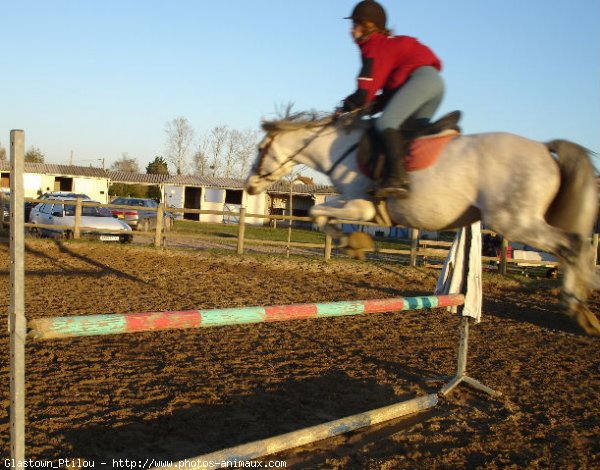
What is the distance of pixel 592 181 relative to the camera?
12.6 feet

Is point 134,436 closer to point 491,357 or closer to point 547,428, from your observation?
point 547,428

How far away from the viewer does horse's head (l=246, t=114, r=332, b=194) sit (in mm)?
4820

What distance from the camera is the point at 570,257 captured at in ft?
12.1

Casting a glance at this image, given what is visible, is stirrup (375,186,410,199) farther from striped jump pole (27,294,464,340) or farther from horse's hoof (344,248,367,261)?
striped jump pole (27,294,464,340)

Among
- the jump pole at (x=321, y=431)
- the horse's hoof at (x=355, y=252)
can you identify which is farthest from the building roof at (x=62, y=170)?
the horse's hoof at (x=355, y=252)

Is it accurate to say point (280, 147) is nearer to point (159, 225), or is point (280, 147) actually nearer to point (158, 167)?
point (159, 225)

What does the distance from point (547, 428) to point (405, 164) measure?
2.80 metres

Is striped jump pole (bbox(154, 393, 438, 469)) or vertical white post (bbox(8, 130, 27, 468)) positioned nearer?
vertical white post (bbox(8, 130, 27, 468))

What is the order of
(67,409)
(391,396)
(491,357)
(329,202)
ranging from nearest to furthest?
1. (329,202)
2. (67,409)
3. (391,396)
4. (491,357)

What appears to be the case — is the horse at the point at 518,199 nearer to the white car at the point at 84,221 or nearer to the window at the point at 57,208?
the white car at the point at 84,221

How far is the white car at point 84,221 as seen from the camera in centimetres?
2089

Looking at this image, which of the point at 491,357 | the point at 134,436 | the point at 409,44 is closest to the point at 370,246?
the point at 409,44

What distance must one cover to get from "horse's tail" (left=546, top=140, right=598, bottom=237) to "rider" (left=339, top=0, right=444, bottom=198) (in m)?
0.86

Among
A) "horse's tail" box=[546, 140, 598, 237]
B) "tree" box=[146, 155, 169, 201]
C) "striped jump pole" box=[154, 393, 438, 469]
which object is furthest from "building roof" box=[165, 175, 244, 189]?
"horse's tail" box=[546, 140, 598, 237]
